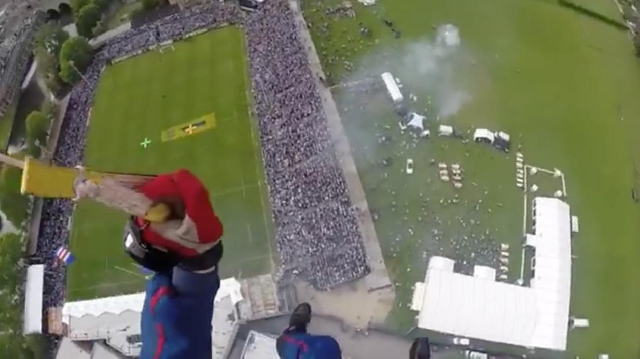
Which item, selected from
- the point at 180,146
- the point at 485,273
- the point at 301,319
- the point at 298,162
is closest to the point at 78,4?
the point at 180,146

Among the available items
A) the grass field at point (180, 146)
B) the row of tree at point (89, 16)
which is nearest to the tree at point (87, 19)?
the row of tree at point (89, 16)

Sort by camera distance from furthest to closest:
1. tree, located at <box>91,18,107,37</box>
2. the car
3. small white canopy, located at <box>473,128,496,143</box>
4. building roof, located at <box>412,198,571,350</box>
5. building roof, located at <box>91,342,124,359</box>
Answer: tree, located at <box>91,18,107,37</box> → small white canopy, located at <box>473,128,496,143</box> → the car → building roof, located at <box>91,342,124,359</box> → building roof, located at <box>412,198,571,350</box>

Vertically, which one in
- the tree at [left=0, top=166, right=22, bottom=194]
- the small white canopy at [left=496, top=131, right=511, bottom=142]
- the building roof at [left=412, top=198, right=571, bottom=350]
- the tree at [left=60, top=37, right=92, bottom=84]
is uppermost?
the tree at [left=60, top=37, right=92, bottom=84]

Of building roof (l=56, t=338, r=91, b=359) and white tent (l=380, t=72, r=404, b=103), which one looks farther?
white tent (l=380, t=72, r=404, b=103)

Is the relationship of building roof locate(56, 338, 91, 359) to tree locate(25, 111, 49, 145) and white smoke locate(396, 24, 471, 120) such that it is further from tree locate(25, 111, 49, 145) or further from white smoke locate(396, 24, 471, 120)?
white smoke locate(396, 24, 471, 120)

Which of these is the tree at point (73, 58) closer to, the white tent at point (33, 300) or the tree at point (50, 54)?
the tree at point (50, 54)

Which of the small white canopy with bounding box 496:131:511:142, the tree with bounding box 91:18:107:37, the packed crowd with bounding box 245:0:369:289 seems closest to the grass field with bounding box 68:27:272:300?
the packed crowd with bounding box 245:0:369:289

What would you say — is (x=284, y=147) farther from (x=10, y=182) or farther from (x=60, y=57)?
(x=60, y=57)
